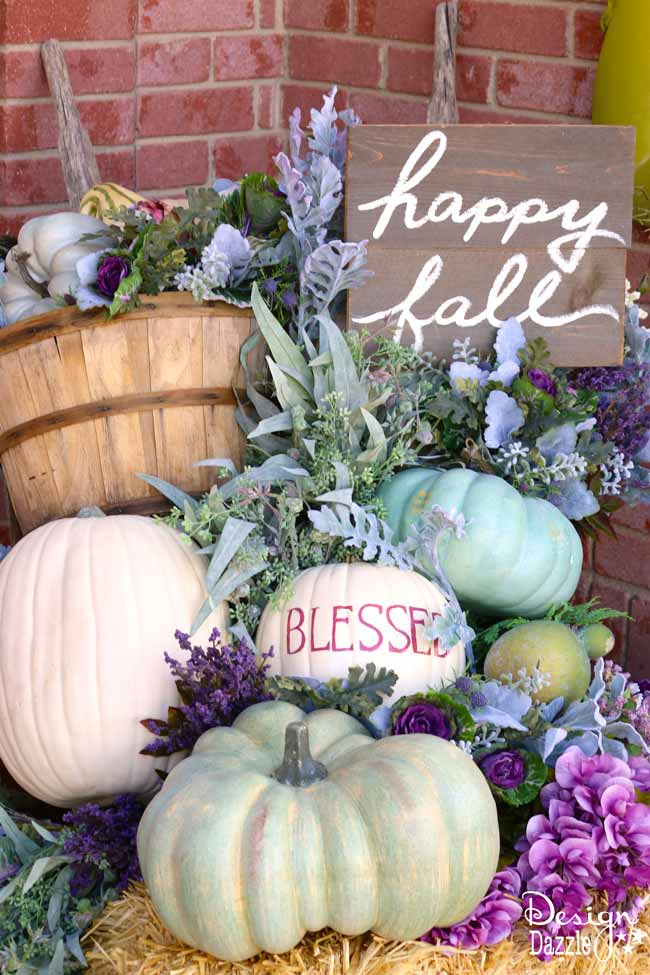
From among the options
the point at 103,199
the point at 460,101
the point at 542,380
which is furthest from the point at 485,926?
the point at 460,101

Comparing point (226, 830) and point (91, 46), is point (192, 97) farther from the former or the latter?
point (226, 830)

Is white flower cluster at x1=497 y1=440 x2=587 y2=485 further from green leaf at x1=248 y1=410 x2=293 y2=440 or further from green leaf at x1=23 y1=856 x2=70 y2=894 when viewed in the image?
green leaf at x1=23 y1=856 x2=70 y2=894

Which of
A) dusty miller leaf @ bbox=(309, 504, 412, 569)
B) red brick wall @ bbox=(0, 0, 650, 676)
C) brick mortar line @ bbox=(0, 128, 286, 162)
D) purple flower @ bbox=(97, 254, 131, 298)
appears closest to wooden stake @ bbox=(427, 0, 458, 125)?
red brick wall @ bbox=(0, 0, 650, 676)

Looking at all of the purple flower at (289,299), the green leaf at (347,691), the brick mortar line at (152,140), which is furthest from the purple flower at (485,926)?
the brick mortar line at (152,140)

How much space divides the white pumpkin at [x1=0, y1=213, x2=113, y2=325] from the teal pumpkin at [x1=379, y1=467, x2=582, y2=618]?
0.51 metres

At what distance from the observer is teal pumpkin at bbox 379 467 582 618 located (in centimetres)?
145

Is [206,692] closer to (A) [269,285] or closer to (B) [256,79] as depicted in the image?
(A) [269,285]

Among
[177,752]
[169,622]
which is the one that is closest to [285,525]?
[169,622]

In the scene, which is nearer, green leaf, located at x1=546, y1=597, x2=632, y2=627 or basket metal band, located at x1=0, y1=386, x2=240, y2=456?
basket metal band, located at x1=0, y1=386, x2=240, y2=456

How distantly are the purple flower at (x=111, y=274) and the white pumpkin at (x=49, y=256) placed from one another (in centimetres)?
7

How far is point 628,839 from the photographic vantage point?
123 cm

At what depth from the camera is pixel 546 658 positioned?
141 cm

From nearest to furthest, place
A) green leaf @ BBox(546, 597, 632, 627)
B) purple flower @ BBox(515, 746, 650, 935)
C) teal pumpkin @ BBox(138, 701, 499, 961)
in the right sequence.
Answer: teal pumpkin @ BBox(138, 701, 499, 961)
purple flower @ BBox(515, 746, 650, 935)
green leaf @ BBox(546, 597, 632, 627)

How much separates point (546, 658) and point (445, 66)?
1.43 metres
